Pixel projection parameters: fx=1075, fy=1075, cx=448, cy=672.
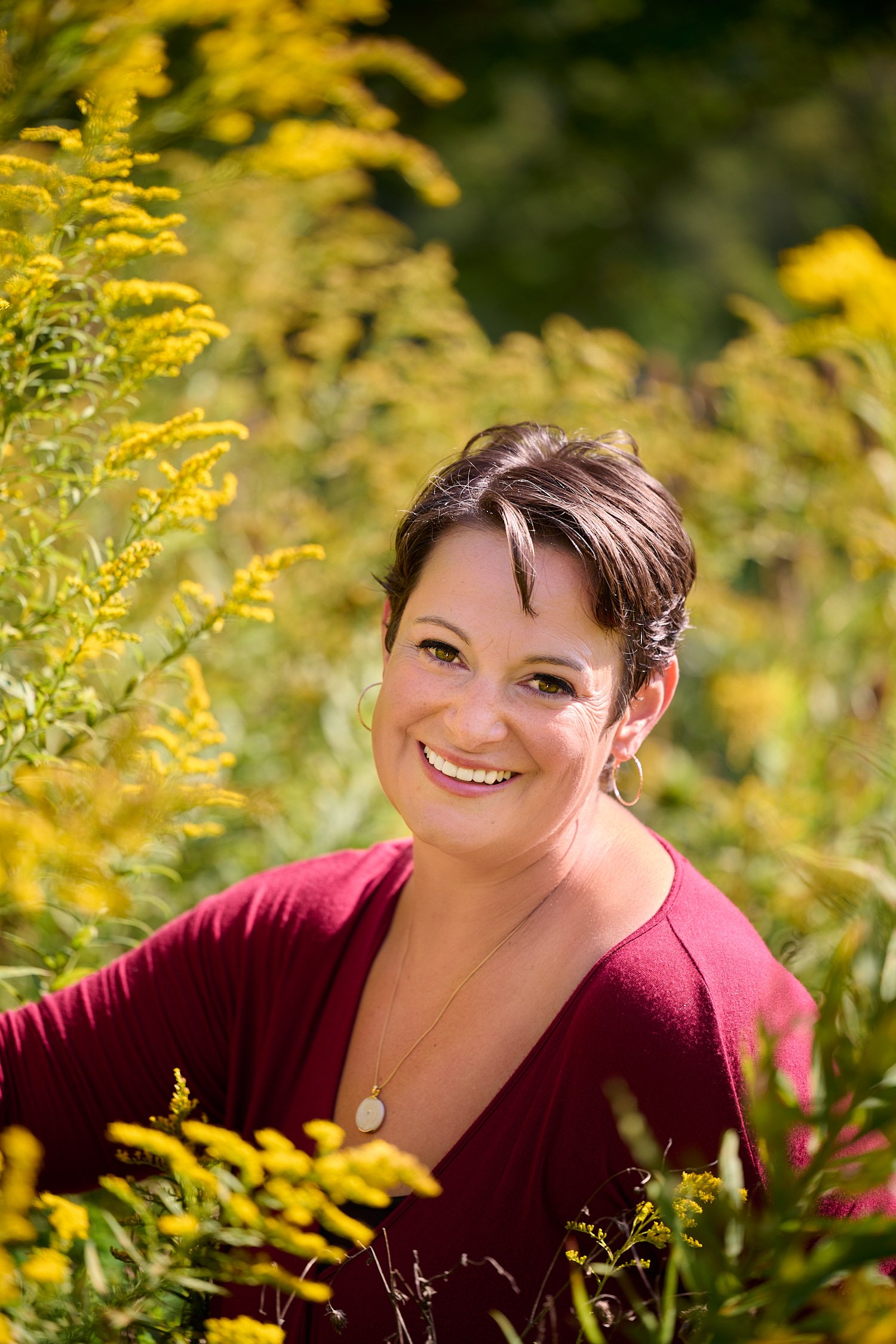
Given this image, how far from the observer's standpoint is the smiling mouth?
4.01ft

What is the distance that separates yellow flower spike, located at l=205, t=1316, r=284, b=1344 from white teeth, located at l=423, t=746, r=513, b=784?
61cm

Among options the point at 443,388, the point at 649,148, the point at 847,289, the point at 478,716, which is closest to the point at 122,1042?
the point at 478,716

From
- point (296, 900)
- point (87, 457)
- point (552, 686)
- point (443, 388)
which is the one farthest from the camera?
point (443, 388)

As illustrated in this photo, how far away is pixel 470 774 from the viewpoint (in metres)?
1.22

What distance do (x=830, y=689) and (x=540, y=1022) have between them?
89.7 inches

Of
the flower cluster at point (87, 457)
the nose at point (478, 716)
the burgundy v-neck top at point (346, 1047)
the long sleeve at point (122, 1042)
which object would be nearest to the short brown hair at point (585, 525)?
the nose at point (478, 716)

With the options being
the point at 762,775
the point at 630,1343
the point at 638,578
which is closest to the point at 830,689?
the point at 762,775

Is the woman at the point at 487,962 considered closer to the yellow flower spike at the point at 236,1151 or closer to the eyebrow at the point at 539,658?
the eyebrow at the point at 539,658

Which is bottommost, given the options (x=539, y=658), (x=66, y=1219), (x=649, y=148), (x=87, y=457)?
(x=66, y=1219)

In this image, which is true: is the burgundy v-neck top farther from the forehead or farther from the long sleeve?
the forehead

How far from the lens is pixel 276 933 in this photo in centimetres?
140

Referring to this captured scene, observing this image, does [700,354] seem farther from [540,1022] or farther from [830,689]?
[540,1022]

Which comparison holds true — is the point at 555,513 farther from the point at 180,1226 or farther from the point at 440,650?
the point at 180,1226

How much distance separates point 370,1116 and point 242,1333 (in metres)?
0.57
